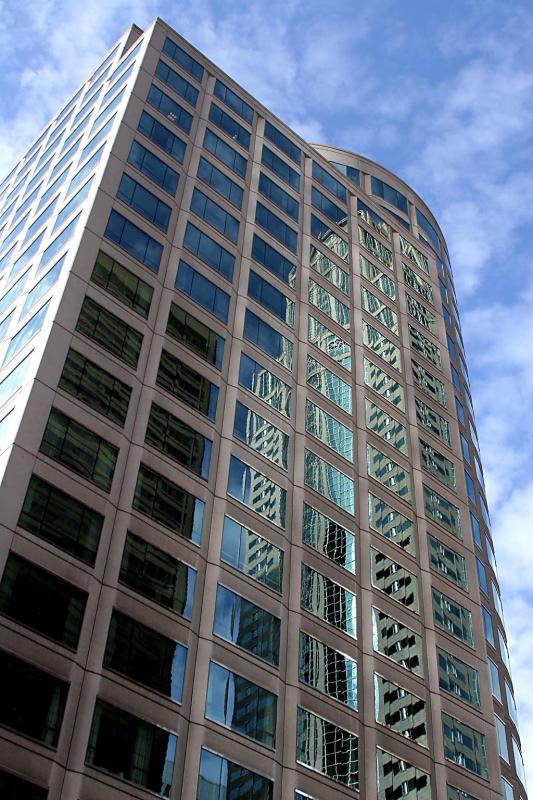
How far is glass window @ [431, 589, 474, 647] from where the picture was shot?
50188 millimetres

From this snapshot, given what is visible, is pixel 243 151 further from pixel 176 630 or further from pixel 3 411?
pixel 176 630

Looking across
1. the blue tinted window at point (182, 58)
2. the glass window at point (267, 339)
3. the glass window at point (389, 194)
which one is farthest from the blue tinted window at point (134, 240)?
the glass window at point (389, 194)

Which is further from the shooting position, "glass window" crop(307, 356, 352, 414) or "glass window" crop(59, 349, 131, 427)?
"glass window" crop(307, 356, 352, 414)

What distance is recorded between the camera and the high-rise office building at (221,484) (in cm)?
3388

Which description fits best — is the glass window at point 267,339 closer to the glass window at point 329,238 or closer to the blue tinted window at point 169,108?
the glass window at point 329,238

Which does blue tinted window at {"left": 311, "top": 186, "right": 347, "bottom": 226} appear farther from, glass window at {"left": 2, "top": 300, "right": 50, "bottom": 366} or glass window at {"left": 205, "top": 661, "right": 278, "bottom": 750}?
glass window at {"left": 205, "top": 661, "right": 278, "bottom": 750}

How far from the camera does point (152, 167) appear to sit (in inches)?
2025

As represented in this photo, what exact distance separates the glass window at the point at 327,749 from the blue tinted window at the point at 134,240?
2188cm

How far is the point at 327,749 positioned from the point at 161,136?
32.9 meters

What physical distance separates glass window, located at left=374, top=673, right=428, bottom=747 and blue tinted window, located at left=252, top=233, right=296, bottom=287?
23258mm

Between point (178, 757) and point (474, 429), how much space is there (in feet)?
131

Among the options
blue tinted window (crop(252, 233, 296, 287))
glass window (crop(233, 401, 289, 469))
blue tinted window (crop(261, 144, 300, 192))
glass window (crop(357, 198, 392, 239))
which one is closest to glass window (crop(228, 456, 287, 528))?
glass window (crop(233, 401, 289, 469))

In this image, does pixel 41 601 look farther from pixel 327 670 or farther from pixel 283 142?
pixel 283 142

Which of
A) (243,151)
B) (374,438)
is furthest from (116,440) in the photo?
(243,151)
